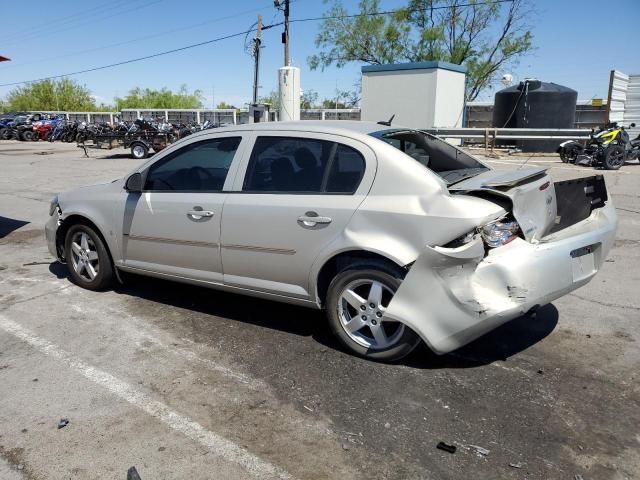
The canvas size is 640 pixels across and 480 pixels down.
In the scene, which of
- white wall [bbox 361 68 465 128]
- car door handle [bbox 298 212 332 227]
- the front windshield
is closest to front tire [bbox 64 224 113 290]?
car door handle [bbox 298 212 332 227]

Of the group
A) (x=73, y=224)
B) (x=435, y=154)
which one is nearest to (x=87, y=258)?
(x=73, y=224)

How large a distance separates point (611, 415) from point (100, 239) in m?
4.26

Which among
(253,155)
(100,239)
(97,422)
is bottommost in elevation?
(97,422)

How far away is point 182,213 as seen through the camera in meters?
4.27

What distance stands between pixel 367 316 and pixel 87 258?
9.75 feet

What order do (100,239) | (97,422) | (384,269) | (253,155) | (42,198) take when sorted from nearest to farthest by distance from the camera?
(97,422) < (384,269) < (253,155) < (100,239) < (42,198)

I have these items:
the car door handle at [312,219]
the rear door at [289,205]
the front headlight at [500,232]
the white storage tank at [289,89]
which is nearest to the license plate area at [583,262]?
the front headlight at [500,232]

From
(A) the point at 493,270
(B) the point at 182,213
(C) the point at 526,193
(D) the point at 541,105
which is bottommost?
(A) the point at 493,270

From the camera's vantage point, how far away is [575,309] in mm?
4598

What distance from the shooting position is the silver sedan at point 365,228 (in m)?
3.18

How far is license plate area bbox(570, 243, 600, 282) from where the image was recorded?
3447 millimetres

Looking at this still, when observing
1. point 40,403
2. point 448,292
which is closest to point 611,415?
point 448,292

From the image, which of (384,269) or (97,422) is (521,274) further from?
(97,422)

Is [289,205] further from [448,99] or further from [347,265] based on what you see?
[448,99]
